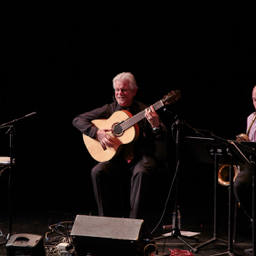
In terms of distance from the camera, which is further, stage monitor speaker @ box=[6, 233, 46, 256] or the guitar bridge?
the guitar bridge

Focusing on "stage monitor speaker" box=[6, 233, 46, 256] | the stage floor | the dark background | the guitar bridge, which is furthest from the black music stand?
"stage monitor speaker" box=[6, 233, 46, 256]

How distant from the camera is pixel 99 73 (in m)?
4.43

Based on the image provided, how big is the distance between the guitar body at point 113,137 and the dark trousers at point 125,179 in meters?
0.11

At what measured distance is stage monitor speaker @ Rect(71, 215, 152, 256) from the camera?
8.07 ft

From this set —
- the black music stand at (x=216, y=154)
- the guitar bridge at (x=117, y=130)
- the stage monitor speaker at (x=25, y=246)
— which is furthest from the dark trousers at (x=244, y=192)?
the stage monitor speaker at (x=25, y=246)

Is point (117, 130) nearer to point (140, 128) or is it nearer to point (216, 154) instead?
point (140, 128)

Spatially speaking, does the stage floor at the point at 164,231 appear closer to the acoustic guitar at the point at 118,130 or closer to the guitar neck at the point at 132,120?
the acoustic guitar at the point at 118,130

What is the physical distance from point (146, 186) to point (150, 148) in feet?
1.37

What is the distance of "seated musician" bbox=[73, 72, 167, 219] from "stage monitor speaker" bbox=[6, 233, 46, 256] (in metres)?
1.06

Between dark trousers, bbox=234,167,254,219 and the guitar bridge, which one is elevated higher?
the guitar bridge

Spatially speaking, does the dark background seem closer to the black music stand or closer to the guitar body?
the guitar body

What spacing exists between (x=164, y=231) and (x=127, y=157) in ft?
2.99

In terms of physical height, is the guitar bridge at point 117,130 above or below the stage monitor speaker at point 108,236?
above

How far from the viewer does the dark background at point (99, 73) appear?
423cm
